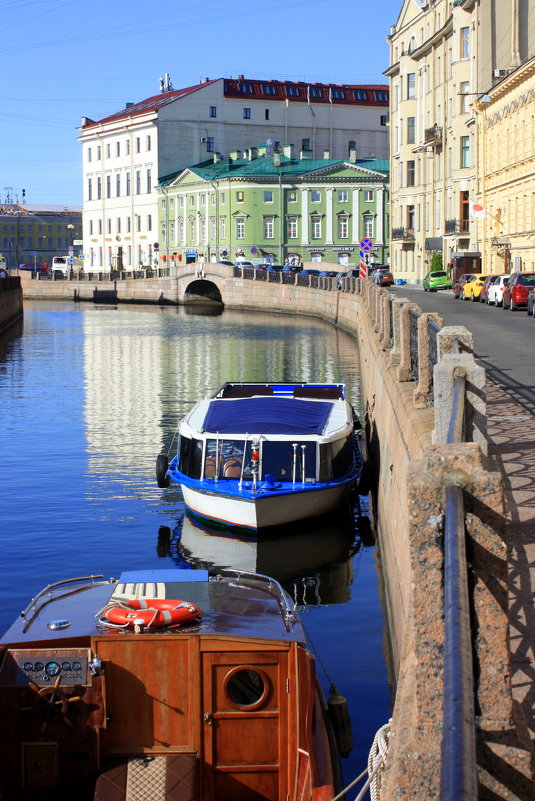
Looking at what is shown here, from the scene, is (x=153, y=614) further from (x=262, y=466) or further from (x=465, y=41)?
(x=465, y=41)

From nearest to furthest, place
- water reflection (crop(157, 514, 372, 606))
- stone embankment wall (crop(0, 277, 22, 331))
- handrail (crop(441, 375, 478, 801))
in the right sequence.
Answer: handrail (crop(441, 375, 478, 801)) → water reflection (crop(157, 514, 372, 606)) → stone embankment wall (crop(0, 277, 22, 331))

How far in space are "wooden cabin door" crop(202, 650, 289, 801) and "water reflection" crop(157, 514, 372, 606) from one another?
21.9 feet

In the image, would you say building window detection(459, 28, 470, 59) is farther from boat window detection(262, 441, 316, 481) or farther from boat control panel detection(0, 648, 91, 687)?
boat control panel detection(0, 648, 91, 687)

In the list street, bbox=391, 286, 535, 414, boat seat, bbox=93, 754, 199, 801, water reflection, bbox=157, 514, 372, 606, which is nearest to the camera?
boat seat, bbox=93, 754, 199, 801

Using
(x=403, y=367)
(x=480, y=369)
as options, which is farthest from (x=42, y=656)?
(x=403, y=367)

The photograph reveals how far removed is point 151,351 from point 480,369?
4315 cm

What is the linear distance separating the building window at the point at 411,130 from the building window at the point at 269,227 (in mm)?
20393

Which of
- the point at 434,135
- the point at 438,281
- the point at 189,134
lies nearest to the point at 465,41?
the point at 434,135

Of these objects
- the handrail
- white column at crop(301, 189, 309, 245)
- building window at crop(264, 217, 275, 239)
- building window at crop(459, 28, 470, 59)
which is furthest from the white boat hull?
white column at crop(301, 189, 309, 245)

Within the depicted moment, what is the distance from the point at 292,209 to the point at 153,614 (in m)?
89.4

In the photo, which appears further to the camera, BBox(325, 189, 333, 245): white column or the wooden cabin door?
BBox(325, 189, 333, 245): white column

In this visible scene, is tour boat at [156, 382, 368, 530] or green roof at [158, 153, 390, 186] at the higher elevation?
green roof at [158, 153, 390, 186]

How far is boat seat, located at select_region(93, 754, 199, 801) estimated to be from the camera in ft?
27.4

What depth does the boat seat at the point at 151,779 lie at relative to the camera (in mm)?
8344
